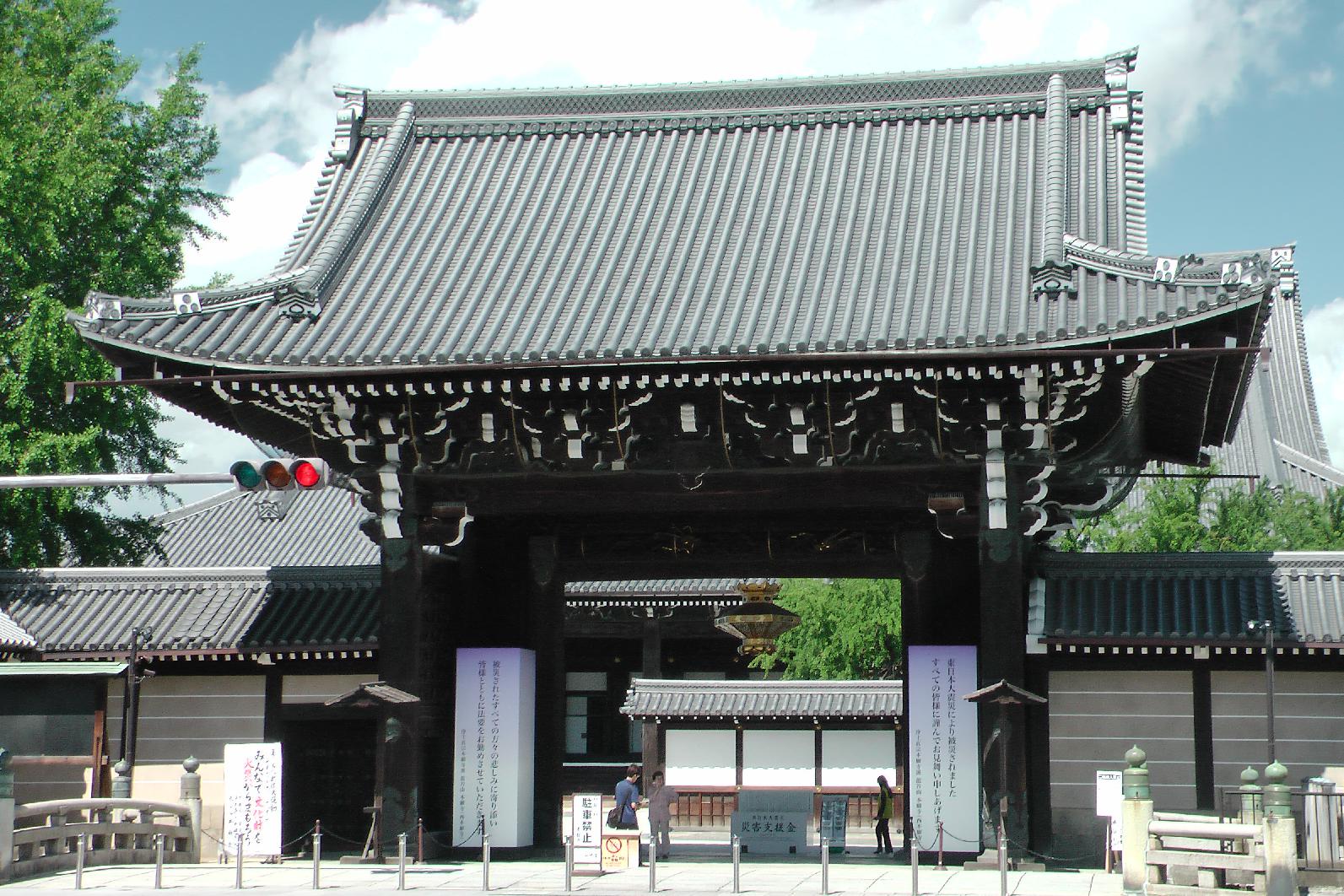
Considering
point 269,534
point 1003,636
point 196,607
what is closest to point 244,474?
point 196,607

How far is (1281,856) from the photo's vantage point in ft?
52.3

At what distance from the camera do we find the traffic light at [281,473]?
57.7 ft

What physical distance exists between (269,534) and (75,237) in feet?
67.5

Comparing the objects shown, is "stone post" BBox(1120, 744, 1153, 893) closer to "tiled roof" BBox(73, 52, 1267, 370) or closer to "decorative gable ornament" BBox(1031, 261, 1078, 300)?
"tiled roof" BBox(73, 52, 1267, 370)

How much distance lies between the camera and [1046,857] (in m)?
20.3

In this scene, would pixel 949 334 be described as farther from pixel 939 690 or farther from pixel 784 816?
pixel 784 816

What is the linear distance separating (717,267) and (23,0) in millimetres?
18328

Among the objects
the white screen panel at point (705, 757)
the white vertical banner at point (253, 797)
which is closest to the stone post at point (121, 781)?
the white vertical banner at point (253, 797)

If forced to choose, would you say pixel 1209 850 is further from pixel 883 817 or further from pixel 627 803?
pixel 883 817

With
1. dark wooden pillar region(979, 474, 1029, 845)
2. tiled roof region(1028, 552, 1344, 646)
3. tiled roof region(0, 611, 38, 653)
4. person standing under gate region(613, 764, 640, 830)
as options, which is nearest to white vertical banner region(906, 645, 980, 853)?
dark wooden pillar region(979, 474, 1029, 845)

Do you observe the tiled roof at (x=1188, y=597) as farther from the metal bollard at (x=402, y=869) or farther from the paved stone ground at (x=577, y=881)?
the metal bollard at (x=402, y=869)

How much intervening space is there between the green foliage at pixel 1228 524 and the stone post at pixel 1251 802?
12.7m

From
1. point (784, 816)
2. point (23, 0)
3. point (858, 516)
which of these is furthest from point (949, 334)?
point (23, 0)

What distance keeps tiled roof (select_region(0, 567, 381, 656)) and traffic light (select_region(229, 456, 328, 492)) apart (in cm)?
540
